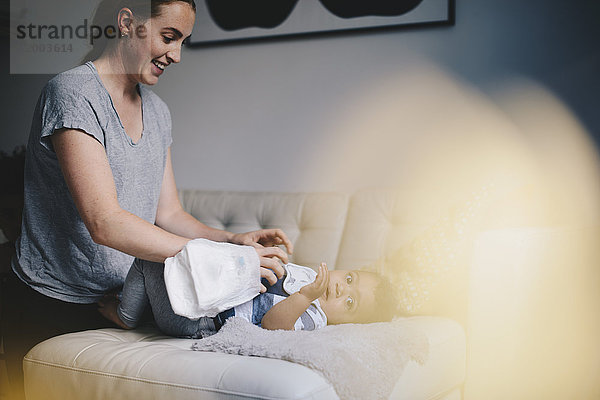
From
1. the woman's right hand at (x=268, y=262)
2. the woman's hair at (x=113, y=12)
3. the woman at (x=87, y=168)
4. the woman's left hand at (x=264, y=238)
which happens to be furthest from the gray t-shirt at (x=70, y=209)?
the woman's right hand at (x=268, y=262)

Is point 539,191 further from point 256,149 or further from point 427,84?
point 256,149

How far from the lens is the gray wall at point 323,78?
2.06 meters

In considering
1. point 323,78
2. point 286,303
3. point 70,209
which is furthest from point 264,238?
point 323,78

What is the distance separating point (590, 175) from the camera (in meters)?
2.04

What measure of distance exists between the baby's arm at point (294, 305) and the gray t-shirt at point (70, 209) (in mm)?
388

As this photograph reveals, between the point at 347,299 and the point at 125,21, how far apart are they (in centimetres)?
89

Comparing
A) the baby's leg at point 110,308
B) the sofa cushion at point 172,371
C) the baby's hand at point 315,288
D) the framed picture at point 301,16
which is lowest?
the sofa cushion at point 172,371

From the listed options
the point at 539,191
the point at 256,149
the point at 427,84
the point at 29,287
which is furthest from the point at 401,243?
the point at 29,287

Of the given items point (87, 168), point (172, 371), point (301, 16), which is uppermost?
point (301, 16)

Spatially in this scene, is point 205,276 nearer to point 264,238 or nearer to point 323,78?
point 264,238

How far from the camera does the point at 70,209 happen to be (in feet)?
4.32

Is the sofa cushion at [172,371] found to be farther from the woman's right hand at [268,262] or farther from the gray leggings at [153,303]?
the woman's right hand at [268,262]

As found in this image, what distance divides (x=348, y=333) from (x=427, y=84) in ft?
4.30

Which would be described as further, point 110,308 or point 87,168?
point 110,308
